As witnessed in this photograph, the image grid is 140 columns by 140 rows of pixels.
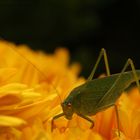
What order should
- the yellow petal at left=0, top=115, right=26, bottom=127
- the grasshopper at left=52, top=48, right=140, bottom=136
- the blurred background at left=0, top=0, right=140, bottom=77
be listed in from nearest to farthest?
1. the yellow petal at left=0, top=115, right=26, bottom=127
2. the grasshopper at left=52, top=48, right=140, bottom=136
3. the blurred background at left=0, top=0, right=140, bottom=77

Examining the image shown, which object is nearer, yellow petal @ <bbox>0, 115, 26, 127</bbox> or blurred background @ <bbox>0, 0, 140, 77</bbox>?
yellow petal @ <bbox>0, 115, 26, 127</bbox>

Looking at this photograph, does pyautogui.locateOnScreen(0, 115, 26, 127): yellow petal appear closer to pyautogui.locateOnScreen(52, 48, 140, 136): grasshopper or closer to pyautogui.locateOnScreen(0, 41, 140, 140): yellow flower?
pyautogui.locateOnScreen(0, 41, 140, 140): yellow flower

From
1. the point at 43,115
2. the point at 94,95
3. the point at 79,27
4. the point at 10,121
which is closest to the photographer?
the point at 10,121

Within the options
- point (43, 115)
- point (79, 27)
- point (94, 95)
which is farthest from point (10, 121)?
point (79, 27)

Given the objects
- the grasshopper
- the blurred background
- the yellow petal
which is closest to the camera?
the yellow petal

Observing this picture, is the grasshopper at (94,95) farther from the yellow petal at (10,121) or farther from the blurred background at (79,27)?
the blurred background at (79,27)

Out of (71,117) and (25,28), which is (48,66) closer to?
(71,117)

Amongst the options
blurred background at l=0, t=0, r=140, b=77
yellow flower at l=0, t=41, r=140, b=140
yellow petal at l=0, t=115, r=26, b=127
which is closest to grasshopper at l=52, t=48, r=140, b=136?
yellow flower at l=0, t=41, r=140, b=140

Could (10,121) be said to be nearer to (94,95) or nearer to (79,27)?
(94,95)

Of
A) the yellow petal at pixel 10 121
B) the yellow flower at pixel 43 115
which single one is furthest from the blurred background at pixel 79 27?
the yellow petal at pixel 10 121
